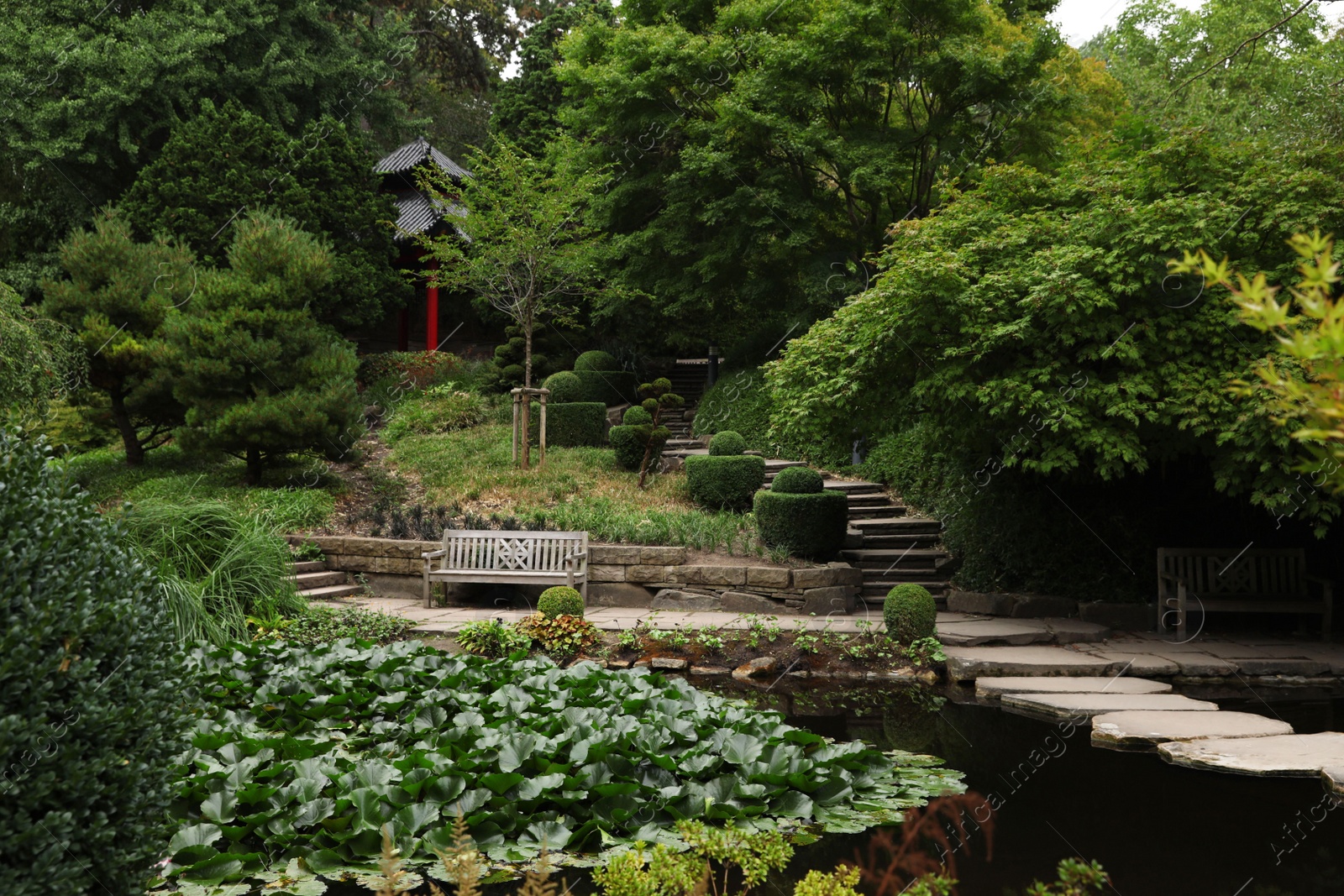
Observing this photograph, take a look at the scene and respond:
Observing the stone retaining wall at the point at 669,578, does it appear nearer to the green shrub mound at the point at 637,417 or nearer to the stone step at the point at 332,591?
the stone step at the point at 332,591

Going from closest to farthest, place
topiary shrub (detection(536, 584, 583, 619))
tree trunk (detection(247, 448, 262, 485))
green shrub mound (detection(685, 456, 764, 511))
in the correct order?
topiary shrub (detection(536, 584, 583, 619))
green shrub mound (detection(685, 456, 764, 511))
tree trunk (detection(247, 448, 262, 485))

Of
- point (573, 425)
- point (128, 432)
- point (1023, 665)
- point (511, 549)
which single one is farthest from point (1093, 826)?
point (128, 432)

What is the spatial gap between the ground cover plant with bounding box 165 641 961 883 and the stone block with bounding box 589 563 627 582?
4.17 meters

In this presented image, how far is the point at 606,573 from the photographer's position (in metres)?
10.4

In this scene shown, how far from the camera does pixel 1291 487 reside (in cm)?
745

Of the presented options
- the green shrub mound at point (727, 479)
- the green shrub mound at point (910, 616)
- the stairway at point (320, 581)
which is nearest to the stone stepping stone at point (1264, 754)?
the green shrub mound at point (910, 616)

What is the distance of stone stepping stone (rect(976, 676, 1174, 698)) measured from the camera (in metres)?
7.19

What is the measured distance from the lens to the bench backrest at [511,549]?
1011 cm

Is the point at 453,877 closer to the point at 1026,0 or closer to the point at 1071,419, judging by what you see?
the point at 1071,419

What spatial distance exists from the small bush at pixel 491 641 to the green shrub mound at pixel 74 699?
17.2ft

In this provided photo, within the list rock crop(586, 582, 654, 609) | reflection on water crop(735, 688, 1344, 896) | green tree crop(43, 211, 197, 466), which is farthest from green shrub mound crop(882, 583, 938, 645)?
green tree crop(43, 211, 197, 466)

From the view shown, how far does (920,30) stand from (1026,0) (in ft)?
15.8

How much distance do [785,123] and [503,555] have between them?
8.26 m

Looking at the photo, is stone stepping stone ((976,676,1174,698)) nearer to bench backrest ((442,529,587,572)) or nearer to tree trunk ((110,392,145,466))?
bench backrest ((442,529,587,572))
